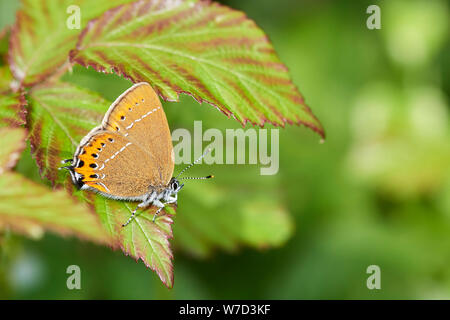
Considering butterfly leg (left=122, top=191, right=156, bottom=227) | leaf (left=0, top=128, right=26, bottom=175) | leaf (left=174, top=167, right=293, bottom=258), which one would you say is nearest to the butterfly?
butterfly leg (left=122, top=191, right=156, bottom=227)

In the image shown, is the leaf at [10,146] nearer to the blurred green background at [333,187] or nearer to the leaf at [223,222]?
the blurred green background at [333,187]

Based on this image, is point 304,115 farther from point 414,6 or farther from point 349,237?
point 414,6

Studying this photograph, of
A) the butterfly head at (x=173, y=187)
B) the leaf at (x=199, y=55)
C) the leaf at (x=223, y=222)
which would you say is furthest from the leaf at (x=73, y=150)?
the leaf at (x=223, y=222)

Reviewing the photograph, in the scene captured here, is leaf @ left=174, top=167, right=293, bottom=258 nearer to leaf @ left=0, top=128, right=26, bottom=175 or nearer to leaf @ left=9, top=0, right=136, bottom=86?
leaf @ left=9, top=0, right=136, bottom=86

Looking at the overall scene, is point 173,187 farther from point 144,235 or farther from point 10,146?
point 10,146

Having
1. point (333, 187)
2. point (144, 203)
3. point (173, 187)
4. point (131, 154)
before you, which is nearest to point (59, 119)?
point (131, 154)
